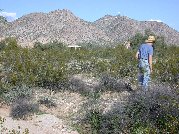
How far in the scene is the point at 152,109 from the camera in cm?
826

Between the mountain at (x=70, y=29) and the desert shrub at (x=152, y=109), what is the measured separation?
39.6 metres

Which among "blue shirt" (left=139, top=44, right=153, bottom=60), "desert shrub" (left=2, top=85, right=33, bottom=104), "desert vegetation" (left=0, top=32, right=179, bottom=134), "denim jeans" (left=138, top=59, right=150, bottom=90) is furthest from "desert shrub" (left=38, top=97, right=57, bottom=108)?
"blue shirt" (left=139, top=44, right=153, bottom=60)

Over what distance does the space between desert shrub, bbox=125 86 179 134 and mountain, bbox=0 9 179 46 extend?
39.6m

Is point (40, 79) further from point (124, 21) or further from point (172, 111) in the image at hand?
point (124, 21)

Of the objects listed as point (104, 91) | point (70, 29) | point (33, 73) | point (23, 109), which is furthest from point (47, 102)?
point (70, 29)

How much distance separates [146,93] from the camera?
8.52 meters

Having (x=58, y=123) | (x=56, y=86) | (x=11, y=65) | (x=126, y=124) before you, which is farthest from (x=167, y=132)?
(x=11, y=65)

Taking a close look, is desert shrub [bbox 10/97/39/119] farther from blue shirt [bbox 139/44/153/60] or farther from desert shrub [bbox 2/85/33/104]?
blue shirt [bbox 139/44/153/60]

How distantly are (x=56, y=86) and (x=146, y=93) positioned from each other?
311 cm

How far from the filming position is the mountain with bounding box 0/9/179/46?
51.6m

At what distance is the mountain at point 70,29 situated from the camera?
169 ft

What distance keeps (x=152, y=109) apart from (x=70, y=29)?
4701cm

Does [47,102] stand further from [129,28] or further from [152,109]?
[129,28]

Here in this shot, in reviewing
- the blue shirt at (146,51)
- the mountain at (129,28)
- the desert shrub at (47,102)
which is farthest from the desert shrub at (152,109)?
the mountain at (129,28)
